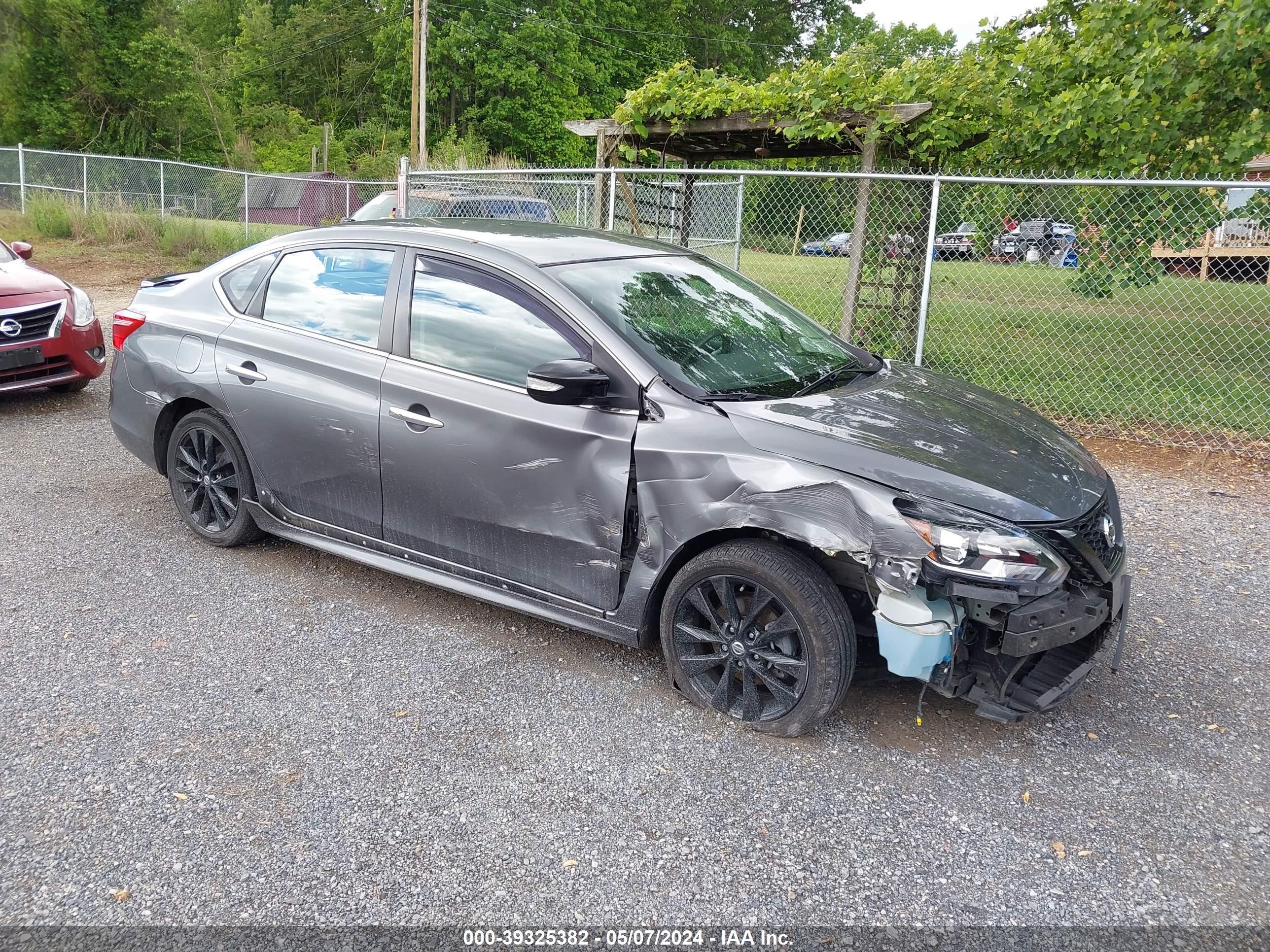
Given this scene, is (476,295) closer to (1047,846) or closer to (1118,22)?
(1047,846)

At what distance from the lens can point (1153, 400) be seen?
7992 millimetres

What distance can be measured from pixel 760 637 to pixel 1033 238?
6137mm

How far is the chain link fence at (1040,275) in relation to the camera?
293 inches

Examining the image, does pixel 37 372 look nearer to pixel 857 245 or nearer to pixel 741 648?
pixel 741 648

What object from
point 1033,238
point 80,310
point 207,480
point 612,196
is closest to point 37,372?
point 80,310

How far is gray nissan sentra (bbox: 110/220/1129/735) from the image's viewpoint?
9.85 feet

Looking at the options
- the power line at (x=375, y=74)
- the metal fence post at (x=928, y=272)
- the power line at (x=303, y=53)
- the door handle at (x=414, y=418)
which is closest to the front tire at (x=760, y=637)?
the door handle at (x=414, y=418)

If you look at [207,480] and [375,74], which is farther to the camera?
[375,74]

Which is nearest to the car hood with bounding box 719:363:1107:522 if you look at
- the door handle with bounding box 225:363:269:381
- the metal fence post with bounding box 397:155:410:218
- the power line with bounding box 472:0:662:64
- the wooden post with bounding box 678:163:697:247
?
the door handle with bounding box 225:363:269:381

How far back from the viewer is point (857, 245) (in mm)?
8914

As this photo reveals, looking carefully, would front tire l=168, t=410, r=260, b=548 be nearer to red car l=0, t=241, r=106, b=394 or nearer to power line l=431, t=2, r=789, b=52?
red car l=0, t=241, r=106, b=394

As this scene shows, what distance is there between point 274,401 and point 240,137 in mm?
50189

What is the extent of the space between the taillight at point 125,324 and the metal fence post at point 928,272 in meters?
5.10

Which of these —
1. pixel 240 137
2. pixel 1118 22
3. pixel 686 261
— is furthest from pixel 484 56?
pixel 686 261
